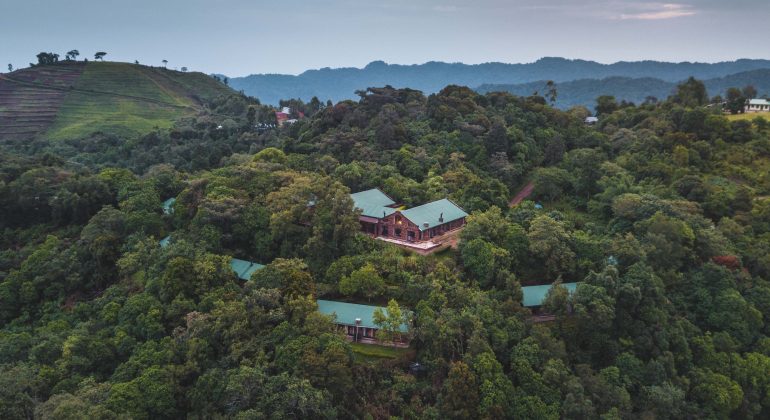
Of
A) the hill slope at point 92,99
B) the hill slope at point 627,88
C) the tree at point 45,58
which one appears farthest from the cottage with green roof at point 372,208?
the hill slope at point 627,88

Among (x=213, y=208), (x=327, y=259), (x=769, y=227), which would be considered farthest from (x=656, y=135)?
(x=213, y=208)

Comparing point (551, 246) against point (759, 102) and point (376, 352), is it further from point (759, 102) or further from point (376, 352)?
point (759, 102)

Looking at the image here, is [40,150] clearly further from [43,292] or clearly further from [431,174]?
[431,174]

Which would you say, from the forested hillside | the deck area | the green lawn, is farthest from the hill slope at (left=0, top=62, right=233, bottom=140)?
the green lawn

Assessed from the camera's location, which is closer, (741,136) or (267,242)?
(267,242)

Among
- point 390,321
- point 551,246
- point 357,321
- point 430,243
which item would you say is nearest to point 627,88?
point 551,246

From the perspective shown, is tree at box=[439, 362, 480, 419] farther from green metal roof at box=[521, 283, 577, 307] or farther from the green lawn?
green metal roof at box=[521, 283, 577, 307]

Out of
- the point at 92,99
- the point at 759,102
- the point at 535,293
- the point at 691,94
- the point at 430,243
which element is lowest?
the point at 535,293
